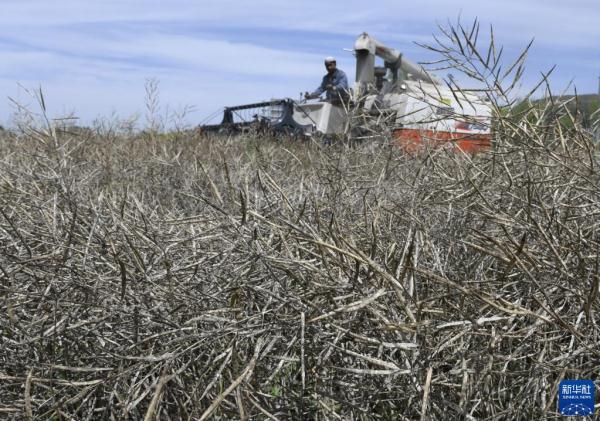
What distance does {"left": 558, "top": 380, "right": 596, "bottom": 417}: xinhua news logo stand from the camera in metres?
2.02

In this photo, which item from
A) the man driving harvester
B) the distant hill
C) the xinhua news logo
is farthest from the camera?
the man driving harvester

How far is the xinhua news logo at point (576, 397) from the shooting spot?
202 cm

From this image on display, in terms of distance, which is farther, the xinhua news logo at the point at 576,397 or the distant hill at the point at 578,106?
the distant hill at the point at 578,106

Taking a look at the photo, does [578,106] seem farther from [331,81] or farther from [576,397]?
[331,81]

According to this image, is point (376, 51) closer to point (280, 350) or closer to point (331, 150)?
point (331, 150)

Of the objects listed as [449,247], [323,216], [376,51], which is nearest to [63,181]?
[323,216]

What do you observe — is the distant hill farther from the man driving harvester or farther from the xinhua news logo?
the man driving harvester

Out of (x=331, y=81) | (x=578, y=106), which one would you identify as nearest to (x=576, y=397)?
(x=578, y=106)

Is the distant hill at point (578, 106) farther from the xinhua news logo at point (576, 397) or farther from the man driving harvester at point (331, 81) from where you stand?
the man driving harvester at point (331, 81)

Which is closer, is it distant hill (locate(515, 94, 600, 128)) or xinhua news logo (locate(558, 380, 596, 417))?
xinhua news logo (locate(558, 380, 596, 417))

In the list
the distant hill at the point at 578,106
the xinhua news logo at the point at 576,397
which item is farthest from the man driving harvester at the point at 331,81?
the xinhua news logo at the point at 576,397

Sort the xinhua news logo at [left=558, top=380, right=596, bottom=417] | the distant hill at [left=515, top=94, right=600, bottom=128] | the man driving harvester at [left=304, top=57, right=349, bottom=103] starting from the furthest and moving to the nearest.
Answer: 1. the man driving harvester at [left=304, top=57, right=349, bottom=103]
2. the distant hill at [left=515, top=94, right=600, bottom=128]
3. the xinhua news logo at [left=558, top=380, right=596, bottom=417]

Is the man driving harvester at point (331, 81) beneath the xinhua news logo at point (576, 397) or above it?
above

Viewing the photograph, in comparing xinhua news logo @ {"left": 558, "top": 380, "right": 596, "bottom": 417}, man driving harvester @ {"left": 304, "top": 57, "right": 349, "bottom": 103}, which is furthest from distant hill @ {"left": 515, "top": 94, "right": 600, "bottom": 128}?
man driving harvester @ {"left": 304, "top": 57, "right": 349, "bottom": 103}
